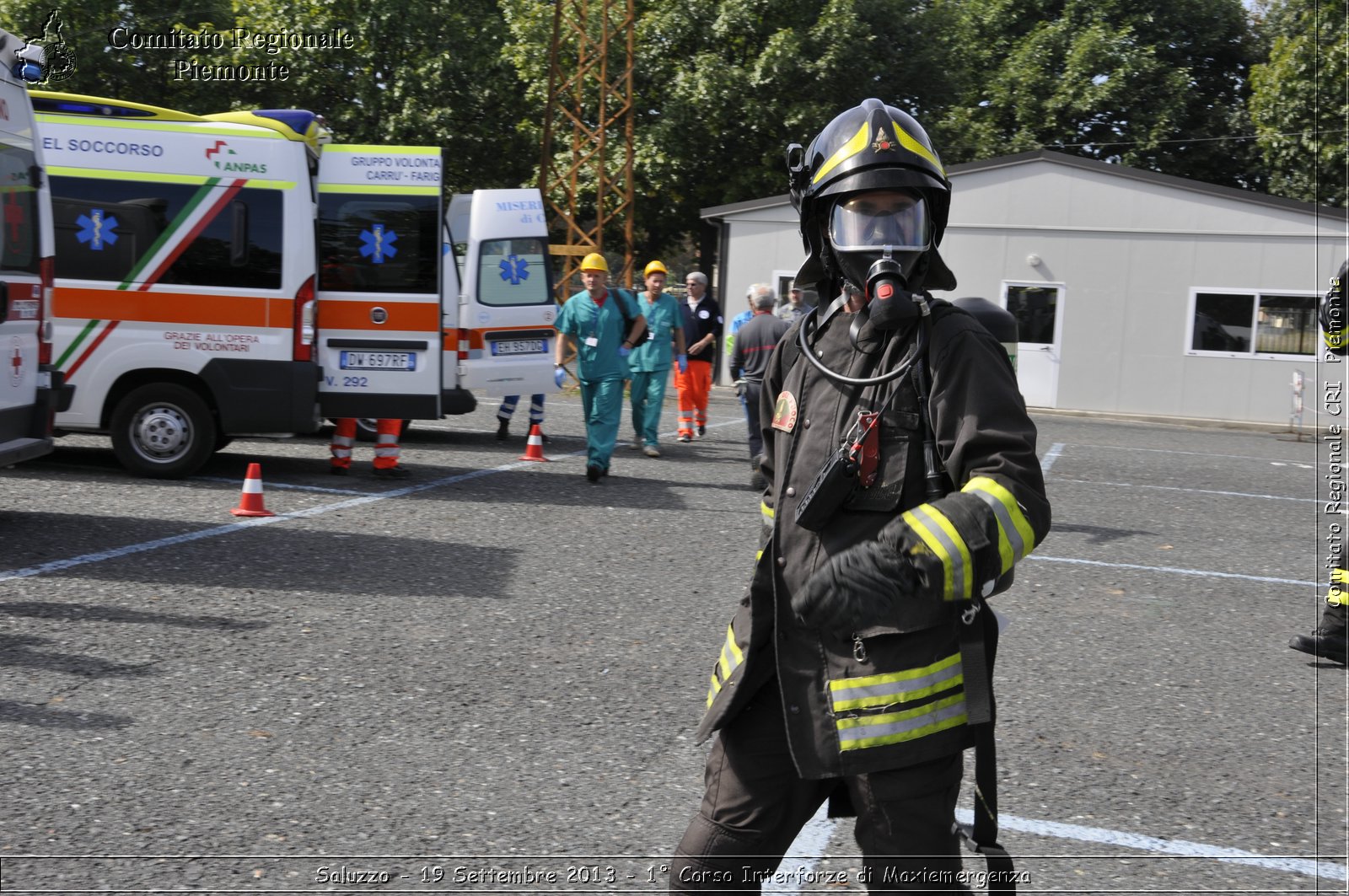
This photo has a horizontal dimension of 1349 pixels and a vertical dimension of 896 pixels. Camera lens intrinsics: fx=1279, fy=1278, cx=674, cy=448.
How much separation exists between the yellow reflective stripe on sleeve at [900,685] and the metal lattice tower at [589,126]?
21.0 m

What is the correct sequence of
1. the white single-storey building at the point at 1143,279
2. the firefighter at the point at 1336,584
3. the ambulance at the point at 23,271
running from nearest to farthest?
the firefighter at the point at 1336,584, the ambulance at the point at 23,271, the white single-storey building at the point at 1143,279

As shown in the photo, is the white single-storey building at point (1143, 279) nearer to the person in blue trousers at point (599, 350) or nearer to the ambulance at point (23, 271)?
the person in blue trousers at point (599, 350)

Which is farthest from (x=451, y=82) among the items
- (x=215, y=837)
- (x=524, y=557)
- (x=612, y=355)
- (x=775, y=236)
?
(x=215, y=837)

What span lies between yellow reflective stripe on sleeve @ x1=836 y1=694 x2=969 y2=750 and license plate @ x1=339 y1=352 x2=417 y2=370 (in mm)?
8684

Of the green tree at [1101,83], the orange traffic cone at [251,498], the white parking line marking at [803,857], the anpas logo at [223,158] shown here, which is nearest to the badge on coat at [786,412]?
the white parking line marking at [803,857]

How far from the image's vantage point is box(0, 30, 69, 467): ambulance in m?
7.39

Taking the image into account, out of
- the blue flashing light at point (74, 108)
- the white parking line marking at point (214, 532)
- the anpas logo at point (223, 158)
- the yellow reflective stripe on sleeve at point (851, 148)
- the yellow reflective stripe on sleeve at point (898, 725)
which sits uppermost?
the blue flashing light at point (74, 108)

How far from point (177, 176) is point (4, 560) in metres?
4.01

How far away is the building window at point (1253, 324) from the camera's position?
23.4m

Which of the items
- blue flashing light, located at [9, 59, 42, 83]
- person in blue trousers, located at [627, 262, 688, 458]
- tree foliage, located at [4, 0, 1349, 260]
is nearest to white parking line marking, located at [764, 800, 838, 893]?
blue flashing light, located at [9, 59, 42, 83]

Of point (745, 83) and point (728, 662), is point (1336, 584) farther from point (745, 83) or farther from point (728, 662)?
point (745, 83)

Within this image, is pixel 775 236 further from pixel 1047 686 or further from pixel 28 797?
pixel 28 797

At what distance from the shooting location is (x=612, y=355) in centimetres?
1133

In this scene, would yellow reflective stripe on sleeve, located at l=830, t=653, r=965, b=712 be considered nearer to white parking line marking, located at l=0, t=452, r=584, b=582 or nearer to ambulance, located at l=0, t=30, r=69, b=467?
white parking line marking, located at l=0, t=452, r=584, b=582
